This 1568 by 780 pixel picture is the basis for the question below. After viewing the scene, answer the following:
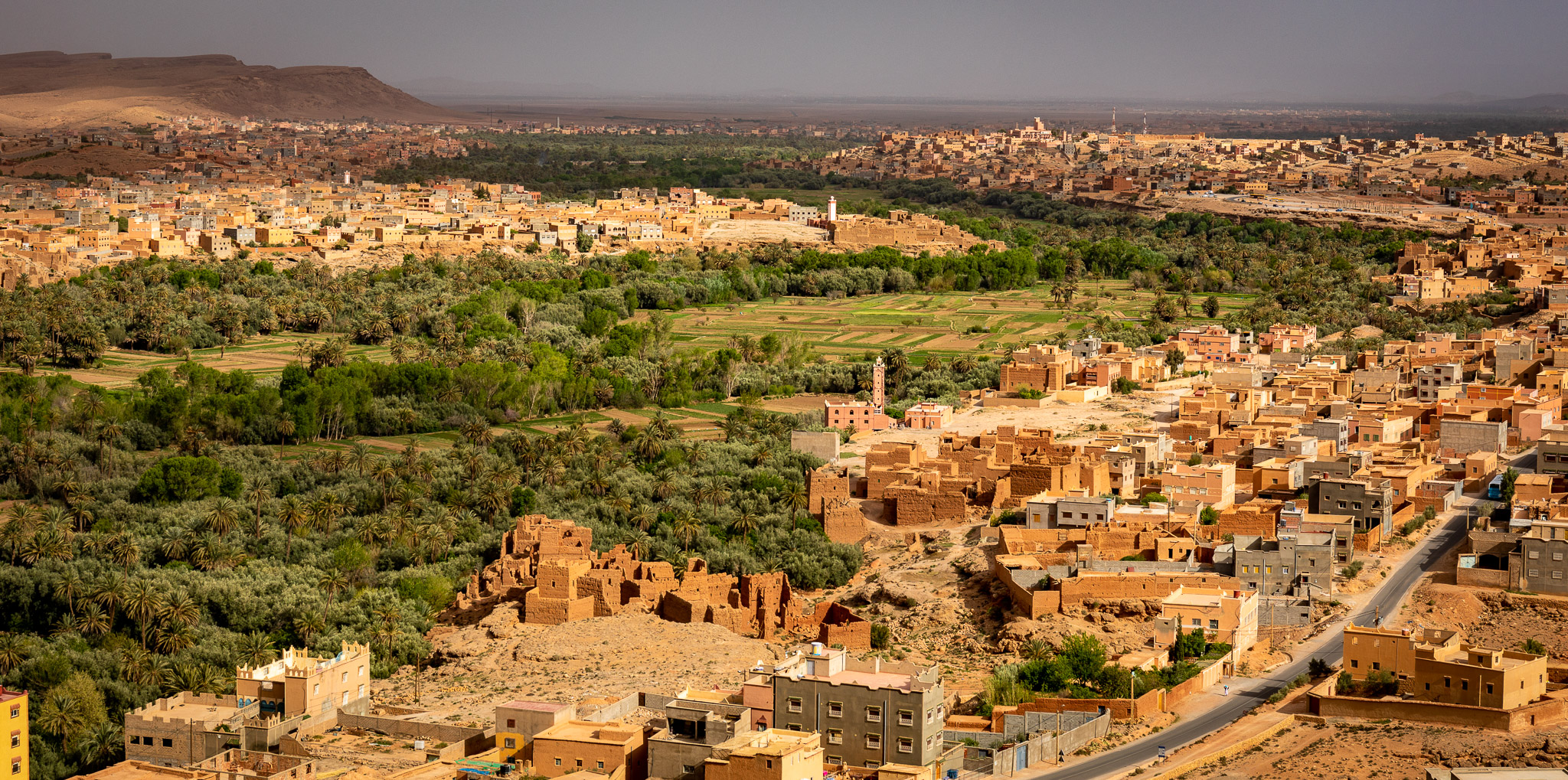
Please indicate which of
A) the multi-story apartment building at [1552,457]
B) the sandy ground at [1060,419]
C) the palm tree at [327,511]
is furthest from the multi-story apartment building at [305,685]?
the multi-story apartment building at [1552,457]

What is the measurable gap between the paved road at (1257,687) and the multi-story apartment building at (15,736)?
11169 millimetres

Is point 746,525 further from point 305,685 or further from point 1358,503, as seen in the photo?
point 305,685

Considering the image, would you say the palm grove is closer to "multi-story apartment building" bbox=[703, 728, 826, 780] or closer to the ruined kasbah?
the ruined kasbah

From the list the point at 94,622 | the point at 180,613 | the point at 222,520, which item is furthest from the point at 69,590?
the point at 222,520

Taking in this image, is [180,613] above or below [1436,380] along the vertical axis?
below

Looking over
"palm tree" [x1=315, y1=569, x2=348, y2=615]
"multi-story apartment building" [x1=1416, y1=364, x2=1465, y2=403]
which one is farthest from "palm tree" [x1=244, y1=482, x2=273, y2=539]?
"multi-story apartment building" [x1=1416, y1=364, x2=1465, y2=403]

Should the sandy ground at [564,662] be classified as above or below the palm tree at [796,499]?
below

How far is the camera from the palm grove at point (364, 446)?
30062mm

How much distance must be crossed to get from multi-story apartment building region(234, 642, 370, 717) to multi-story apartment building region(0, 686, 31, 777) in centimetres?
271

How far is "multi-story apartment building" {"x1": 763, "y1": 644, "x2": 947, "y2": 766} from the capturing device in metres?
22.3

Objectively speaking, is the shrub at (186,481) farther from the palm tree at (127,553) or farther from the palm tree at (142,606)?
the palm tree at (142,606)

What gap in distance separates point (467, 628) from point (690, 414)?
2207 cm

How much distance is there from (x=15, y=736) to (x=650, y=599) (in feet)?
32.5

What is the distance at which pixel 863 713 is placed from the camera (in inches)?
886
